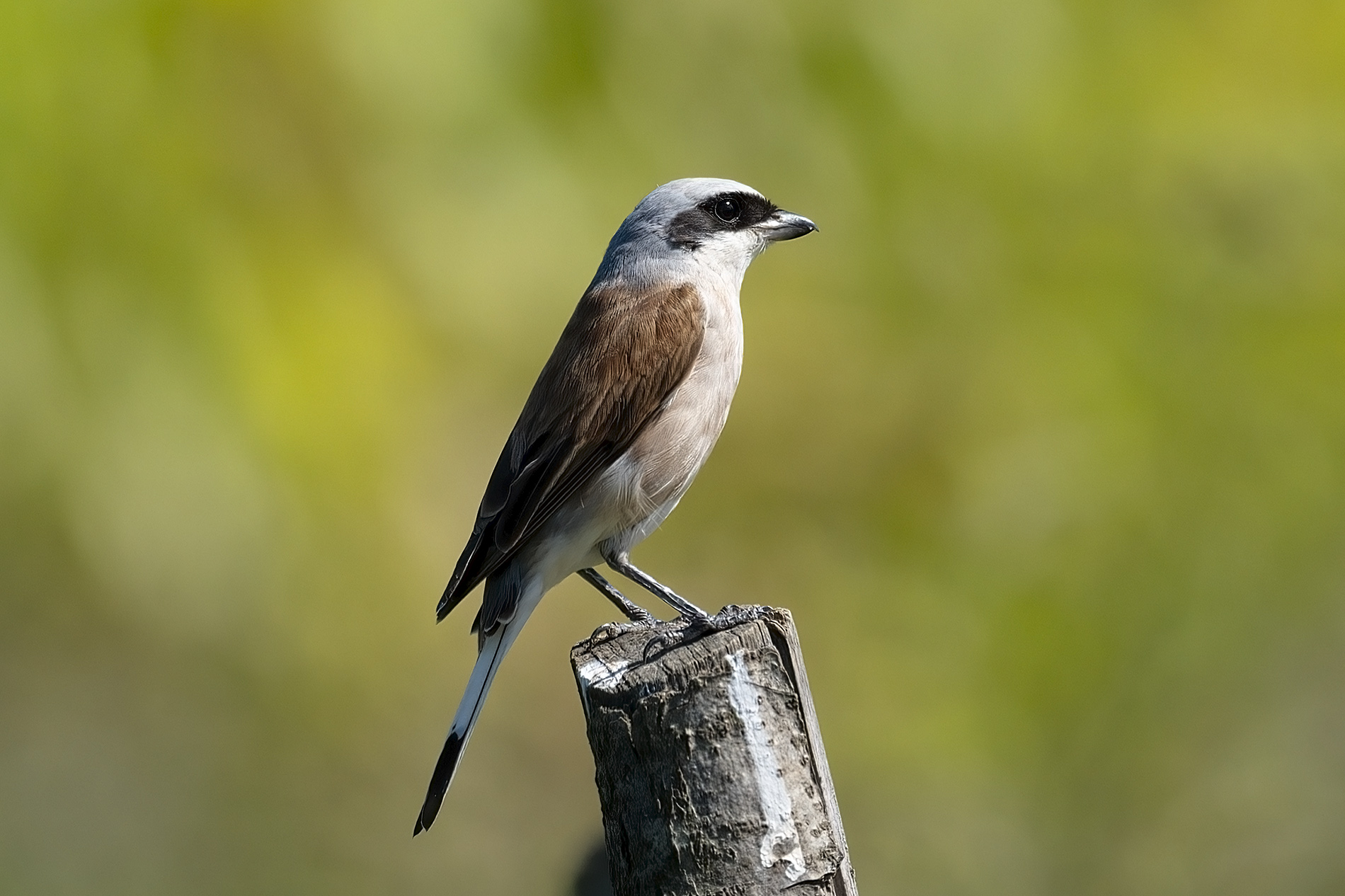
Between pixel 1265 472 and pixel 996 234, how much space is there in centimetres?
221

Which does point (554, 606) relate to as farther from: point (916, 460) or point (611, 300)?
point (611, 300)

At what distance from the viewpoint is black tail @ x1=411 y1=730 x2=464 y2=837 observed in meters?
2.94

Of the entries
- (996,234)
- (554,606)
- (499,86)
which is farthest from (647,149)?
(554,606)

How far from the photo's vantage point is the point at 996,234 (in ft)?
23.4

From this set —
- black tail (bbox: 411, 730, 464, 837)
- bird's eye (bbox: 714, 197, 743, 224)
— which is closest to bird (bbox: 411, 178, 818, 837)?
black tail (bbox: 411, 730, 464, 837)

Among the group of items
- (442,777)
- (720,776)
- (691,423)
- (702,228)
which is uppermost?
(702,228)

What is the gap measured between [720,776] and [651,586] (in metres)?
1.41

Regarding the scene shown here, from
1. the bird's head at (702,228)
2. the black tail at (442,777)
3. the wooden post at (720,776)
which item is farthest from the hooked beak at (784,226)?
the wooden post at (720,776)

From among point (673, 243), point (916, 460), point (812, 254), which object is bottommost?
point (673, 243)

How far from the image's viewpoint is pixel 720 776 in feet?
6.23

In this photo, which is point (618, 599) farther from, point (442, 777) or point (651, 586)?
point (442, 777)

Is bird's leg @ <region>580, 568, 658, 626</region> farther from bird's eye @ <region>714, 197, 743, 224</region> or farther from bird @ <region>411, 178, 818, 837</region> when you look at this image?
bird's eye @ <region>714, 197, 743, 224</region>

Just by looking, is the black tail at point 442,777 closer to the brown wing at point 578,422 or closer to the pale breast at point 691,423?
the brown wing at point 578,422

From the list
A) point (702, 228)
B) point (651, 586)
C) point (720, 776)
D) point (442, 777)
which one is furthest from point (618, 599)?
point (720, 776)
